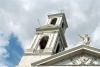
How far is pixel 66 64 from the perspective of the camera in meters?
21.0

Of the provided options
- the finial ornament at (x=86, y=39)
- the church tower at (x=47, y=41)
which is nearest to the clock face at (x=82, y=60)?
the finial ornament at (x=86, y=39)

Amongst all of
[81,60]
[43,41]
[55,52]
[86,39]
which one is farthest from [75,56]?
[43,41]

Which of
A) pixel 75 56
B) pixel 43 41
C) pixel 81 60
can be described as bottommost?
pixel 43 41

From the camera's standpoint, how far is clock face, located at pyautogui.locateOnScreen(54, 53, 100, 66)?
20500 millimetres

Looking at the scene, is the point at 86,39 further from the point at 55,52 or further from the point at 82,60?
the point at 55,52

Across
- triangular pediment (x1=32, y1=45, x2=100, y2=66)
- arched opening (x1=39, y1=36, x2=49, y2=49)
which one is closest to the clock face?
triangular pediment (x1=32, y1=45, x2=100, y2=66)

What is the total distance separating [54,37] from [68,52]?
6.08m

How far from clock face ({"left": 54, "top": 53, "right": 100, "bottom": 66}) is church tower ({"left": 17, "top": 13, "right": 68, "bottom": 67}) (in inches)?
156

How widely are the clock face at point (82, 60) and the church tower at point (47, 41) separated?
156 inches

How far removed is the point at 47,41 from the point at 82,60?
832 cm

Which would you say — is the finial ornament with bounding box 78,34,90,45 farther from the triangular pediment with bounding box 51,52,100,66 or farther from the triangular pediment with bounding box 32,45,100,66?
the triangular pediment with bounding box 51,52,100,66

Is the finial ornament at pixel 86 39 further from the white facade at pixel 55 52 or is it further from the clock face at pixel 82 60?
the clock face at pixel 82 60

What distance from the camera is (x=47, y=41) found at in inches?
1112

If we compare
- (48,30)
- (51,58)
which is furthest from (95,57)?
(48,30)
